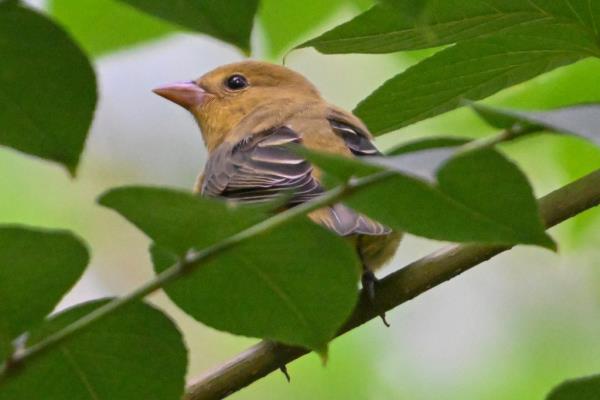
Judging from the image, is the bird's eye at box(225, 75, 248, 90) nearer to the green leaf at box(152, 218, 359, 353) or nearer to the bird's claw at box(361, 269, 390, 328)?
the bird's claw at box(361, 269, 390, 328)

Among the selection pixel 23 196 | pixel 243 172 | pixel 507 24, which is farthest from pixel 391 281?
pixel 23 196

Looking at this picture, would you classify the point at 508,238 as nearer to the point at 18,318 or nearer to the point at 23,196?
the point at 18,318

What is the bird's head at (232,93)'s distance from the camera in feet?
15.9

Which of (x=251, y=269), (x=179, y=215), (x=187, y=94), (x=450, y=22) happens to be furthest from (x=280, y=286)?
(x=187, y=94)

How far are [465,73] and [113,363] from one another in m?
0.72

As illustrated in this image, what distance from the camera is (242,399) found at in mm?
5594

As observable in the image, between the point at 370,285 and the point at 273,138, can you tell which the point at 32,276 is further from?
the point at 273,138

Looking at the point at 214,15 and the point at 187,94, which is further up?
the point at 214,15

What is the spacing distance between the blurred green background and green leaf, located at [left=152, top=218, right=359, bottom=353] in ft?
2.25

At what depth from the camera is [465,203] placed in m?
1.23

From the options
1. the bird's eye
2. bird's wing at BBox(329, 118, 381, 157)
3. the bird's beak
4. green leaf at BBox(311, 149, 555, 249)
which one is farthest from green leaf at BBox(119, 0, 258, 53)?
the bird's eye

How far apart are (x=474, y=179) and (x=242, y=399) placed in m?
4.51

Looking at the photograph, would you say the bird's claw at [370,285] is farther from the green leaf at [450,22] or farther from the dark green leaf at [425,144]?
the dark green leaf at [425,144]

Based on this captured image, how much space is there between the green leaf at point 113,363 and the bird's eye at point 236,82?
376 centimetres
